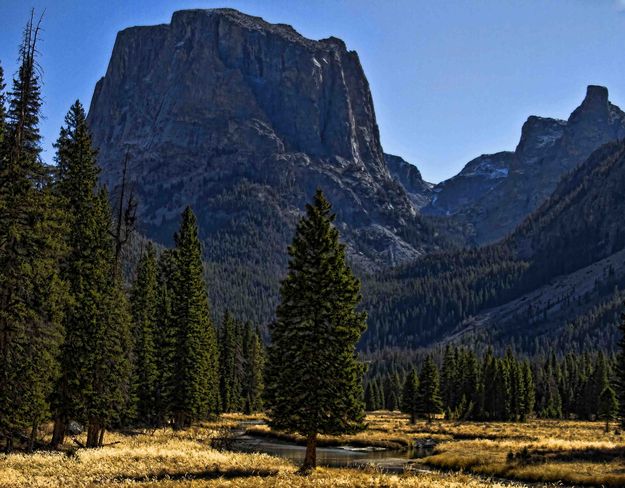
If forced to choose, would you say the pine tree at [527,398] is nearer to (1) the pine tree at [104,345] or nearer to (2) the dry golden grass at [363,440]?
(2) the dry golden grass at [363,440]

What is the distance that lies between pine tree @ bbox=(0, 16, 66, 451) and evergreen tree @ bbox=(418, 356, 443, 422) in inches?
2838

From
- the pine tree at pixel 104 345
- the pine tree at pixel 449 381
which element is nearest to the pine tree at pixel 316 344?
the pine tree at pixel 104 345

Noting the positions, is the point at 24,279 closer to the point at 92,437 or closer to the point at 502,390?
the point at 92,437

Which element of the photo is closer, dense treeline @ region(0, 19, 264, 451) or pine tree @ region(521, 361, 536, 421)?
dense treeline @ region(0, 19, 264, 451)

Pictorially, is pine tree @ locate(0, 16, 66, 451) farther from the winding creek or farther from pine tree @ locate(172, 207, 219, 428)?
pine tree @ locate(172, 207, 219, 428)

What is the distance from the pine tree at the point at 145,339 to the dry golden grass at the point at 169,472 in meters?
14.7

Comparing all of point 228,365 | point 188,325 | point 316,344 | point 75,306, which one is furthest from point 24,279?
point 228,365

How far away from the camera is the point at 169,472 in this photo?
30.8m

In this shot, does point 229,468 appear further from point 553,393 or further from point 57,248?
point 553,393

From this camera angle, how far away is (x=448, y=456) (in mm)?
49406

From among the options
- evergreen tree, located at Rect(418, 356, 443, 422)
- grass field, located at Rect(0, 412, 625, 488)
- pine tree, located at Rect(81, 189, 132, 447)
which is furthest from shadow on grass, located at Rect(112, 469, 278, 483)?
evergreen tree, located at Rect(418, 356, 443, 422)

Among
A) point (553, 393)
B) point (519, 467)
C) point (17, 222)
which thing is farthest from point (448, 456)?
point (553, 393)

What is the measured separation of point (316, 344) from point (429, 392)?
67675 millimetres

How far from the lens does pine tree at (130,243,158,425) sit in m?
55.6
